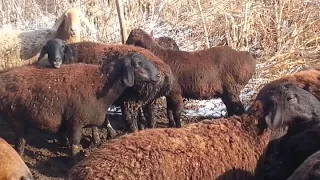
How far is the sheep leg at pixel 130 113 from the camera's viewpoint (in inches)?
332

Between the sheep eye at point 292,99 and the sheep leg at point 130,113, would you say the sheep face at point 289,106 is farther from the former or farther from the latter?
the sheep leg at point 130,113

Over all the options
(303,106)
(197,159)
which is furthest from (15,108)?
(303,106)

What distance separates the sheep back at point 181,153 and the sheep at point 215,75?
3.00 metres

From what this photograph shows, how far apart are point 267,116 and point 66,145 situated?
329 centimetres

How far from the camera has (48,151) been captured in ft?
26.2

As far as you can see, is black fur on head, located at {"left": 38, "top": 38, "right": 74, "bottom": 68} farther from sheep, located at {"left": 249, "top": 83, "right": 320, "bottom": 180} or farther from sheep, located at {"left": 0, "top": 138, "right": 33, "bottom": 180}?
sheep, located at {"left": 249, "top": 83, "right": 320, "bottom": 180}

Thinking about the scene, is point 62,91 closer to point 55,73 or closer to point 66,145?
point 55,73

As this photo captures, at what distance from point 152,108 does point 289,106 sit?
120 inches

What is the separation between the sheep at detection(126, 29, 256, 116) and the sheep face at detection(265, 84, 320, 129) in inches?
98.9

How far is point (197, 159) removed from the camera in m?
5.46

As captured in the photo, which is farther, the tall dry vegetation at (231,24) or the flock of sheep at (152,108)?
the tall dry vegetation at (231,24)

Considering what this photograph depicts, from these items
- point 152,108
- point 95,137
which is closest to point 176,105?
point 152,108

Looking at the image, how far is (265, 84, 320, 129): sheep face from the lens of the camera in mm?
5957

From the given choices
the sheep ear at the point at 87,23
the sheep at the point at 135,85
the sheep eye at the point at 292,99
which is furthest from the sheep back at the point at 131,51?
the sheep eye at the point at 292,99
